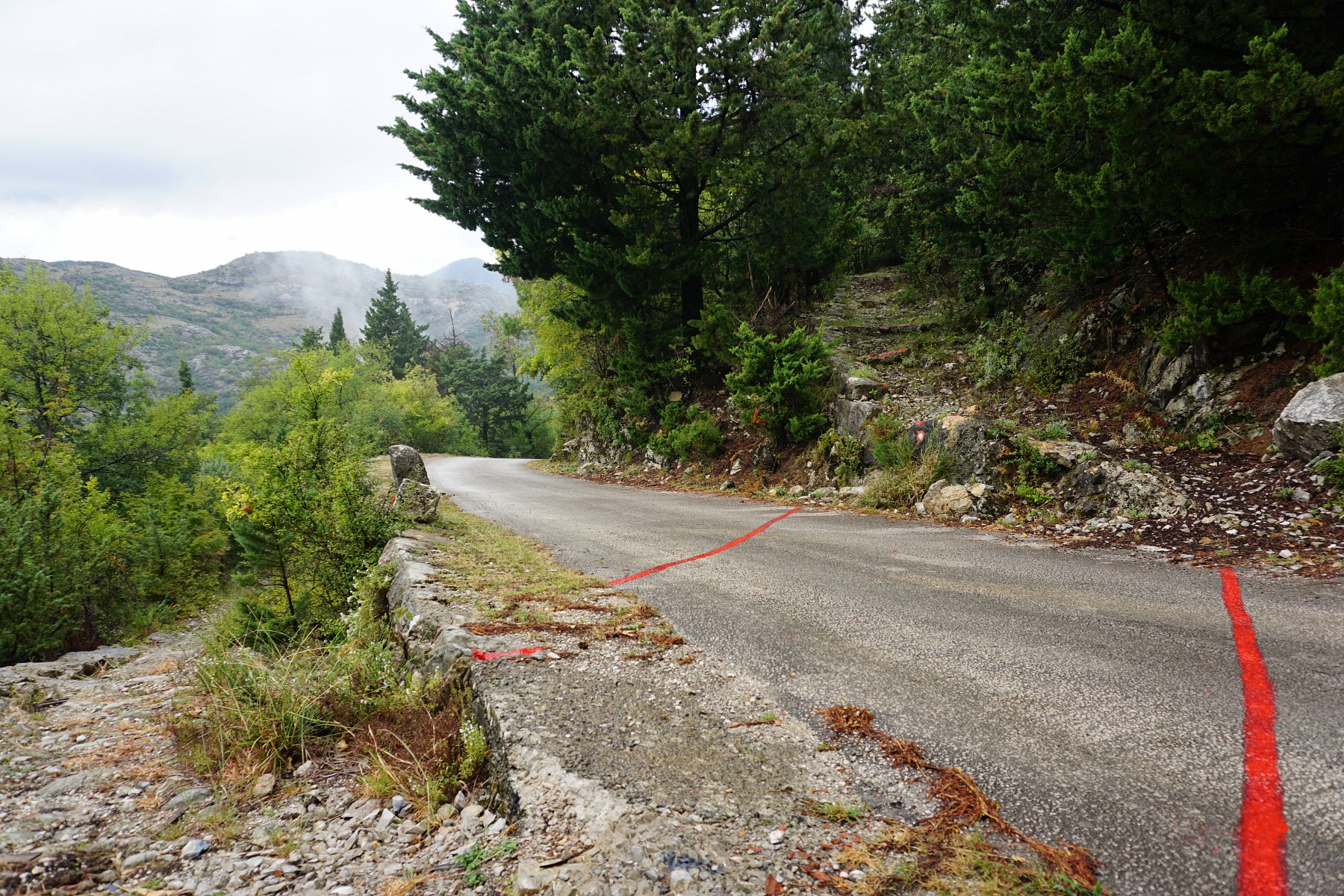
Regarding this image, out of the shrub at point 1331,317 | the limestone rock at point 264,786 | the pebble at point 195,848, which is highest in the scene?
the shrub at point 1331,317

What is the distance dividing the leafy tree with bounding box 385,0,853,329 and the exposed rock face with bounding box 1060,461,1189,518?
26.7 feet

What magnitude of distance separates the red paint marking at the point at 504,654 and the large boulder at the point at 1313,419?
6.61m

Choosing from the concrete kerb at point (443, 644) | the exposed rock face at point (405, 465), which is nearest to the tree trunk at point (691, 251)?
the exposed rock face at point (405, 465)

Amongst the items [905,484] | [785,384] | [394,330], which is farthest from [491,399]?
[905,484]

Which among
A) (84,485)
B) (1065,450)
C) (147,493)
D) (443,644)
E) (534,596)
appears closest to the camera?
(443,644)

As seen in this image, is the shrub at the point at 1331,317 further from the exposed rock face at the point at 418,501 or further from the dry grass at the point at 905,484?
the exposed rock face at the point at 418,501

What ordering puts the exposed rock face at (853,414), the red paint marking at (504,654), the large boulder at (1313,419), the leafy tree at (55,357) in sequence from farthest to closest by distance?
the leafy tree at (55,357), the exposed rock face at (853,414), the large boulder at (1313,419), the red paint marking at (504,654)

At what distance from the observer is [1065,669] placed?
2605 millimetres

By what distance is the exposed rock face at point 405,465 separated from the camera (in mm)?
8930

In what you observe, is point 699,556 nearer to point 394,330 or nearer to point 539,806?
point 539,806

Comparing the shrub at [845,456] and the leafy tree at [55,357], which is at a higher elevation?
the leafy tree at [55,357]

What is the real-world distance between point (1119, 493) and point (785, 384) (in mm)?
5250

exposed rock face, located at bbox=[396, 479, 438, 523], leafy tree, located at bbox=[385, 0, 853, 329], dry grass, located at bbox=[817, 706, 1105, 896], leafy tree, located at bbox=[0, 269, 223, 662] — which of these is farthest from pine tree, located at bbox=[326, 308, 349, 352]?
dry grass, located at bbox=[817, 706, 1105, 896]

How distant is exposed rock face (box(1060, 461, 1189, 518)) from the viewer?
5.21 m
